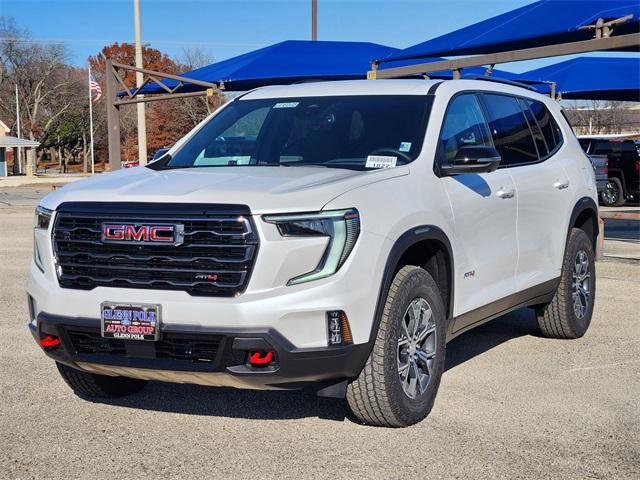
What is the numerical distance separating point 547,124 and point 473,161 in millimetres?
2162

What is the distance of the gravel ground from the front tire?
142 millimetres

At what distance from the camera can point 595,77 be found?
19938mm

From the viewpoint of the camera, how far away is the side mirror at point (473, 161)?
5.23 metres

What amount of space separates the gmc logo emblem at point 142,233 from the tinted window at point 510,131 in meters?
2.72

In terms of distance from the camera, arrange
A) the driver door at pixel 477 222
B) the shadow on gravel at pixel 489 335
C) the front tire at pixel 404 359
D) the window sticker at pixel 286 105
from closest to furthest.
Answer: the front tire at pixel 404 359 → the driver door at pixel 477 222 → the window sticker at pixel 286 105 → the shadow on gravel at pixel 489 335

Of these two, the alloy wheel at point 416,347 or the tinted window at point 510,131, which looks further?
the tinted window at point 510,131

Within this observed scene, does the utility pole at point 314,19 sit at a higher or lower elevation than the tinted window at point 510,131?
higher

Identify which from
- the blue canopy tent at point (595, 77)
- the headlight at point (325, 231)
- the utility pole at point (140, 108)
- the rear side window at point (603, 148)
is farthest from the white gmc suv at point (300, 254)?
the utility pole at point (140, 108)

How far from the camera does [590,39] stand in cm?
1129

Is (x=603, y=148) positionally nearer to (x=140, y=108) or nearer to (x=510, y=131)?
(x=140, y=108)

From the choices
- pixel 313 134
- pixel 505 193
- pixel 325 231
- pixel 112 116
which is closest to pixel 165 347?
pixel 325 231

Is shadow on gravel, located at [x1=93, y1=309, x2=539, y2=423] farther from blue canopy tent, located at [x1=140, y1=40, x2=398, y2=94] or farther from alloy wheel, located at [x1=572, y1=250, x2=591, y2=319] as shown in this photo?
blue canopy tent, located at [x1=140, y1=40, x2=398, y2=94]

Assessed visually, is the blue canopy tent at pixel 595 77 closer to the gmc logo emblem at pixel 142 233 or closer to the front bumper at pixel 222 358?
the front bumper at pixel 222 358

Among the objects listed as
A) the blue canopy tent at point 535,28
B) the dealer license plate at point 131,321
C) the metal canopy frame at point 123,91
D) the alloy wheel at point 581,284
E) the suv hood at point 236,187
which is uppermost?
the blue canopy tent at point 535,28
